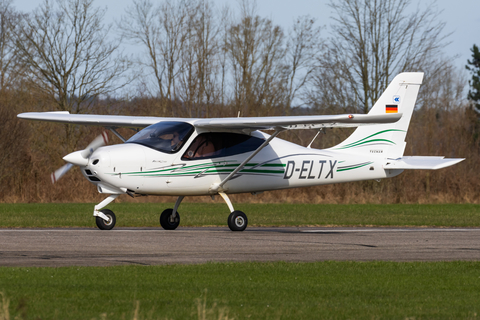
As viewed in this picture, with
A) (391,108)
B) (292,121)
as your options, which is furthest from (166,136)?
(391,108)

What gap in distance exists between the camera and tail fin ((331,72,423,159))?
63.3ft

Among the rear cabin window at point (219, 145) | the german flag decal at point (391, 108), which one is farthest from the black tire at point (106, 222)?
the german flag decal at point (391, 108)

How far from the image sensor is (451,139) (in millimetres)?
40719

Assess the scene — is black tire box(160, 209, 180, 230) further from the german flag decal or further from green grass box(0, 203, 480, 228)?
the german flag decal

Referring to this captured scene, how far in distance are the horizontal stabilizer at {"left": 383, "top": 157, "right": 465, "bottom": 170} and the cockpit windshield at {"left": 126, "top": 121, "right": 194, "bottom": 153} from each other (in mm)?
5856

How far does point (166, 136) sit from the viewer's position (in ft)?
53.6

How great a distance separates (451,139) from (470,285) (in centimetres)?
3350

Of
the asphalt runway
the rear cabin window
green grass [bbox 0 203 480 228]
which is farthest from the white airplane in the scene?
green grass [bbox 0 203 480 228]

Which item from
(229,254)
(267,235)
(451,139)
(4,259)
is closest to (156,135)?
(267,235)

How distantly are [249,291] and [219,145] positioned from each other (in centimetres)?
952

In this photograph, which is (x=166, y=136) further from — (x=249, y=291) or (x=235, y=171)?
(x=249, y=291)

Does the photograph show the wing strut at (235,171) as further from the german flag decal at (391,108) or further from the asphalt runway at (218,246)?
the german flag decal at (391,108)

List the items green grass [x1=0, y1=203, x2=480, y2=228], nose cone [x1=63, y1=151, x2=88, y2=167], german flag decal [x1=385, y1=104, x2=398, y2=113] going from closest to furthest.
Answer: nose cone [x1=63, y1=151, x2=88, y2=167] → german flag decal [x1=385, y1=104, x2=398, y2=113] → green grass [x1=0, y1=203, x2=480, y2=228]

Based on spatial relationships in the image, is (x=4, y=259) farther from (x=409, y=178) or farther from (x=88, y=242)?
(x=409, y=178)
